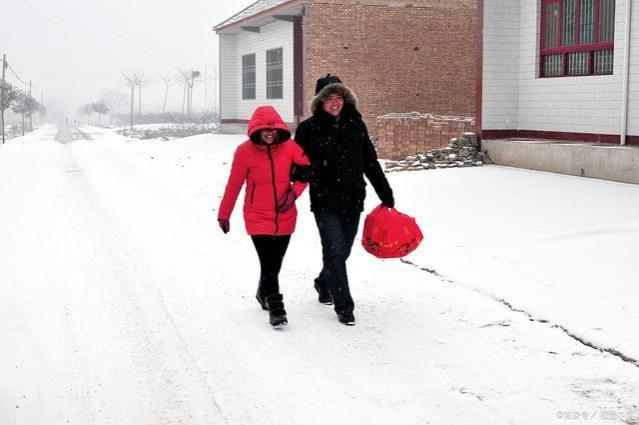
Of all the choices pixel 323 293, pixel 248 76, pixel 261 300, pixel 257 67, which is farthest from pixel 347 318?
pixel 248 76

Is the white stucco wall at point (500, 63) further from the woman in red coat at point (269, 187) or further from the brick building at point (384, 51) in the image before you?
the woman in red coat at point (269, 187)

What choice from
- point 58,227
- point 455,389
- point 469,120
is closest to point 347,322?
point 455,389

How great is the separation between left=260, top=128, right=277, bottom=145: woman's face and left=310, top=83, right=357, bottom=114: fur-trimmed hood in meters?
0.43

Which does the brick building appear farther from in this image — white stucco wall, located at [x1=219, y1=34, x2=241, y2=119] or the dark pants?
the dark pants

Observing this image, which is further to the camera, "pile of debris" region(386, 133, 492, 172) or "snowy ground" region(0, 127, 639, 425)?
"pile of debris" region(386, 133, 492, 172)

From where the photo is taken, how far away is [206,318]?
6.15 m

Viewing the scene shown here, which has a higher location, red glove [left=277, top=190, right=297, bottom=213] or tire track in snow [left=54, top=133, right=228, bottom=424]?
red glove [left=277, top=190, right=297, bottom=213]

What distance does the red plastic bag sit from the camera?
6242 millimetres

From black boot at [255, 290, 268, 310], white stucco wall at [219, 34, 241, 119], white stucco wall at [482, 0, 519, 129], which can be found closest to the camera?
black boot at [255, 290, 268, 310]

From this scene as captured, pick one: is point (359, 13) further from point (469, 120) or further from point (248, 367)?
point (248, 367)

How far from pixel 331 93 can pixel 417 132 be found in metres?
11.9

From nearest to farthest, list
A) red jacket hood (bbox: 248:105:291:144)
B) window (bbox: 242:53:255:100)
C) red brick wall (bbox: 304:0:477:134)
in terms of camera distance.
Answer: red jacket hood (bbox: 248:105:291:144), red brick wall (bbox: 304:0:477:134), window (bbox: 242:53:255:100)

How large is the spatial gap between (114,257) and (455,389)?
5008 millimetres

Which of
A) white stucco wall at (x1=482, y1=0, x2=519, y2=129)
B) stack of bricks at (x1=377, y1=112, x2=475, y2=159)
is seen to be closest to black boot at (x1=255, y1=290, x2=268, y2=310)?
white stucco wall at (x1=482, y1=0, x2=519, y2=129)
